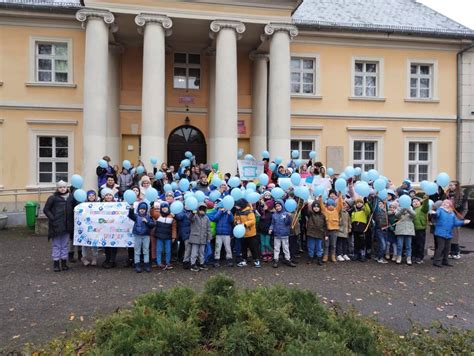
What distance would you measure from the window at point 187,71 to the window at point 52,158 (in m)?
5.36

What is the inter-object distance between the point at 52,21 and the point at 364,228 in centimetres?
1444

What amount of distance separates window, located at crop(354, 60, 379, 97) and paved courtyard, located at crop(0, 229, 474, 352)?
1119 cm

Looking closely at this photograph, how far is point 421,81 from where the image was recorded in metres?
19.3

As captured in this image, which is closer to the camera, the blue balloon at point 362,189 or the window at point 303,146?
the blue balloon at point 362,189

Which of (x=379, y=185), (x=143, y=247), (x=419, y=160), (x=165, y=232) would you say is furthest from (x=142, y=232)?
(x=419, y=160)

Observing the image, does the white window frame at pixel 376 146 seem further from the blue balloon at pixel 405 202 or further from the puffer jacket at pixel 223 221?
the puffer jacket at pixel 223 221

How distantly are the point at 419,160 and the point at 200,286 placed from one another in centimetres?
1583

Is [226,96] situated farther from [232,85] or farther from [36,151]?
[36,151]

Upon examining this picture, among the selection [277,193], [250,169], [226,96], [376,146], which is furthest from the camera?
[376,146]

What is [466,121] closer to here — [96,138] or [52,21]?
[96,138]

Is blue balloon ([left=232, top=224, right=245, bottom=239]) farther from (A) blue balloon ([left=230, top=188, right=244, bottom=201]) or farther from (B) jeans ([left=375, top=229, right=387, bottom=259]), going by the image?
(B) jeans ([left=375, top=229, right=387, bottom=259])

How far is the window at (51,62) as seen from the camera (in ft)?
53.7

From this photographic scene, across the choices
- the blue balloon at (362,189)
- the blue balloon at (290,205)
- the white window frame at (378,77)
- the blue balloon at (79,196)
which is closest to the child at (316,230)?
the blue balloon at (290,205)

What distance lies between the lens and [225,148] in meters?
13.9
